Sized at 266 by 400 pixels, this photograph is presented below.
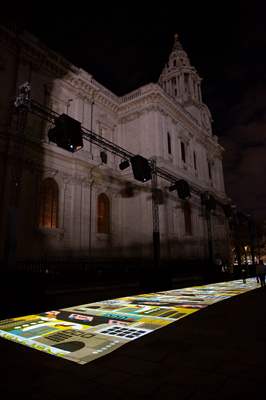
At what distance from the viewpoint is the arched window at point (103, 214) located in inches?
794

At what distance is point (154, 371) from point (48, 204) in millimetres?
15345

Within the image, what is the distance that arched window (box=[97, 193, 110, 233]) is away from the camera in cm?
2017

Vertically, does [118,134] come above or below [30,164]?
above

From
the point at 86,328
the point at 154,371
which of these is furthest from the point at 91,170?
the point at 154,371

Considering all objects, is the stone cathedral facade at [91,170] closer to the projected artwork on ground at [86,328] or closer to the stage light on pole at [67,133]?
the stage light on pole at [67,133]

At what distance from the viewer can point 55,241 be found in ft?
52.3

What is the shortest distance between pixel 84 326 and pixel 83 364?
1.78 metres

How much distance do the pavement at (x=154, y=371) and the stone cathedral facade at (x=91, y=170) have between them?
9.88m

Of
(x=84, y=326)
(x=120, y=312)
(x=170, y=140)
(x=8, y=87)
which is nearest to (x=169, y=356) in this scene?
(x=84, y=326)

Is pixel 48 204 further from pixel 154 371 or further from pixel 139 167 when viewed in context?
pixel 154 371

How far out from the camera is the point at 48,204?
1662 cm

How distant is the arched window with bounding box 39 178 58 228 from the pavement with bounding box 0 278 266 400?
13117 mm

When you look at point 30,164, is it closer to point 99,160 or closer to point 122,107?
point 99,160

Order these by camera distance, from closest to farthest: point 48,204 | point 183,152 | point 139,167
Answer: point 139,167
point 48,204
point 183,152
